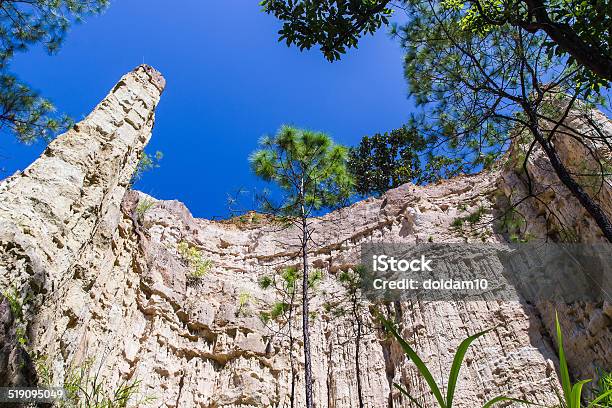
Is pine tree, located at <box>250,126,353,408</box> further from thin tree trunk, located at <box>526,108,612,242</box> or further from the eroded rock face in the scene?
thin tree trunk, located at <box>526,108,612,242</box>

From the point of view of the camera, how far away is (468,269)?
34.8 ft

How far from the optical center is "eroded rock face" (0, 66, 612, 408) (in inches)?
Answer: 221

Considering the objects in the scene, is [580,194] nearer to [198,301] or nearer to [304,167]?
[304,167]

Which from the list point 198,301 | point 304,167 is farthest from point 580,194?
point 198,301

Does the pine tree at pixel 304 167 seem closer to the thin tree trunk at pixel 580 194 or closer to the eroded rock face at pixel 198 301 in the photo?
the eroded rock face at pixel 198 301

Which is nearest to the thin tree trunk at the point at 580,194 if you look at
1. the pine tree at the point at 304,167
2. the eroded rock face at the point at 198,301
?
the eroded rock face at the point at 198,301

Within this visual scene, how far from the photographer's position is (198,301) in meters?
10.7

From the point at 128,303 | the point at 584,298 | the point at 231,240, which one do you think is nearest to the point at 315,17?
the point at 128,303

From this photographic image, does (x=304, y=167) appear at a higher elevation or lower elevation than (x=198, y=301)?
higher

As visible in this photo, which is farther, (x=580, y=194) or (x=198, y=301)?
(x=198, y=301)

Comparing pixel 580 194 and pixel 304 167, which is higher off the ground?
pixel 304 167

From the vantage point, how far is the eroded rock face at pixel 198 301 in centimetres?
562

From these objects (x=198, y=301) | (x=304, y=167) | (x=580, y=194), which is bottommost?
(x=580, y=194)

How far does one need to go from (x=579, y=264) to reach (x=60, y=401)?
8714 millimetres
